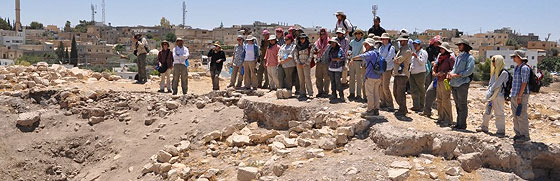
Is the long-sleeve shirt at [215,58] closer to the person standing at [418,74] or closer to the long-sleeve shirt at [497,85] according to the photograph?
the person standing at [418,74]

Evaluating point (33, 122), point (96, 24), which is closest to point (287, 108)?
point (33, 122)

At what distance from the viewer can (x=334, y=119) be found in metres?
9.20

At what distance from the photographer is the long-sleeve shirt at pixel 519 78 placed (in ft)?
24.5

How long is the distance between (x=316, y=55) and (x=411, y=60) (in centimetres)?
206

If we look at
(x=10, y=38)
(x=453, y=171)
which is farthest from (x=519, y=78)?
(x=10, y=38)

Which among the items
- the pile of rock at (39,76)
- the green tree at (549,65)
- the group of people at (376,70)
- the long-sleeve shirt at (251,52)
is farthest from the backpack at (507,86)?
the green tree at (549,65)

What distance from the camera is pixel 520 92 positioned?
7551 millimetres

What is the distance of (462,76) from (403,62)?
4.81ft

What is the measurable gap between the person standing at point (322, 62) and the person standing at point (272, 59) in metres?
1.19

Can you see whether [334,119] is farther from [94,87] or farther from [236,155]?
[94,87]

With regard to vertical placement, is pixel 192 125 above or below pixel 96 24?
below

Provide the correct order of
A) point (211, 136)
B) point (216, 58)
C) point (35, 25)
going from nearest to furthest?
point (211, 136), point (216, 58), point (35, 25)

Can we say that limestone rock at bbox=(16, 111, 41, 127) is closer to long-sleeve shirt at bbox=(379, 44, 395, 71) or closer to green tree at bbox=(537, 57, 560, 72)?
long-sleeve shirt at bbox=(379, 44, 395, 71)

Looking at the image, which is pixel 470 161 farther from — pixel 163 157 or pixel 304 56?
pixel 163 157
